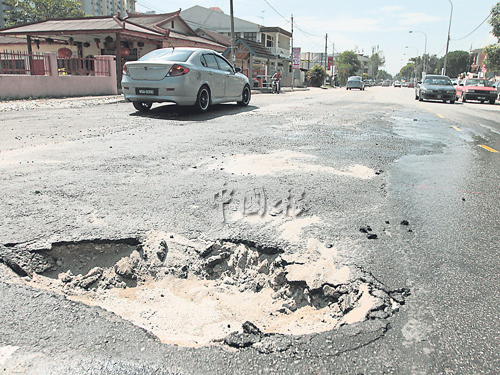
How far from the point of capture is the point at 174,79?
9281 millimetres

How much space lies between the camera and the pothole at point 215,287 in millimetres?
2031

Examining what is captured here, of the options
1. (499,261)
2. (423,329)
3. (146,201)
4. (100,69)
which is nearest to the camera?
(423,329)

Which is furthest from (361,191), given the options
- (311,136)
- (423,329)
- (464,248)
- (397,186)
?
(311,136)

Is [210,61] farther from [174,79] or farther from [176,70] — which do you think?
[174,79]

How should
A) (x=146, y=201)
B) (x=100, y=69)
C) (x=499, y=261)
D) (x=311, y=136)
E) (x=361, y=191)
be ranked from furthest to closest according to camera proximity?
(x=100, y=69) → (x=311, y=136) → (x=361, y=191) → (x=146, y=201) → (x=499, y=261)

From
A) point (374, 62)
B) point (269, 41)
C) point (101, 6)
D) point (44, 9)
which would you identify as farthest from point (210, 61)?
point (374, 62)

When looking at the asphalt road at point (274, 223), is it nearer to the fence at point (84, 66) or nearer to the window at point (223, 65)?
the window at point (223, 65)

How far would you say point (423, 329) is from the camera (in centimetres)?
187

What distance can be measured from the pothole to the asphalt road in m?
0.09

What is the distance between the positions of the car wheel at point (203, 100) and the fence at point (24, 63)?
841 cm

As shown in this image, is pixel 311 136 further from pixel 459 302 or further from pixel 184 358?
pixel 184 358

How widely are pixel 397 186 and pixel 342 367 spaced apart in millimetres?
3090

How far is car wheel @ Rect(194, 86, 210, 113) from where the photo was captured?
33.0 ft

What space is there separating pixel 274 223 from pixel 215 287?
0.85m
